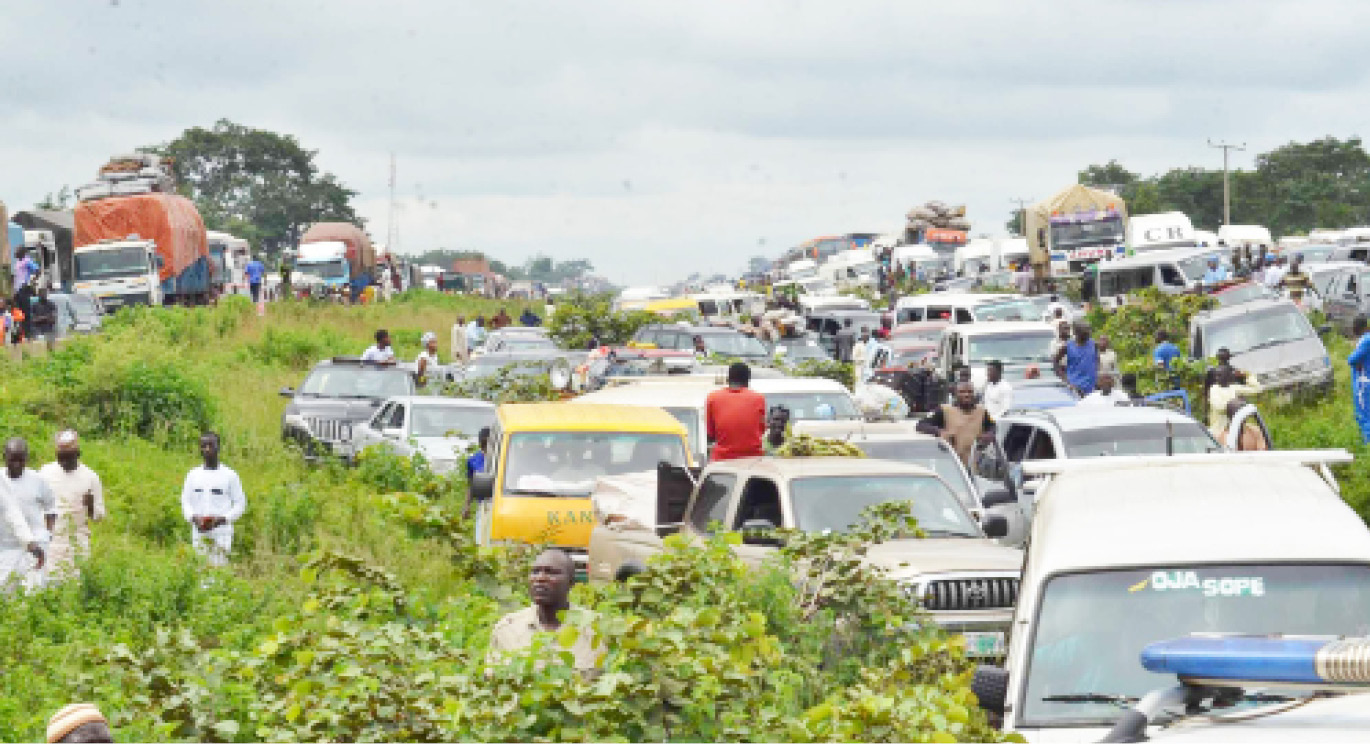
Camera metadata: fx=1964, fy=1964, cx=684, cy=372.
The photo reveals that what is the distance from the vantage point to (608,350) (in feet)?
102

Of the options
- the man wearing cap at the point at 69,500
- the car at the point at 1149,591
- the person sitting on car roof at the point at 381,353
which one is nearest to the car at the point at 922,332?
the person sitting on car roof at the point at 381,353

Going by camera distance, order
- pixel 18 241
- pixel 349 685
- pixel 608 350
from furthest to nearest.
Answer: pixel 18 241 → pixel 608 350 → pixel 349 685

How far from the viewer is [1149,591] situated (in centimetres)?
694

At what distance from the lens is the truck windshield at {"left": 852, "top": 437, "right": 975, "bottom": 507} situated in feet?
50.1

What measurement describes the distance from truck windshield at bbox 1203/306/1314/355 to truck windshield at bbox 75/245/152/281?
28.5 metres

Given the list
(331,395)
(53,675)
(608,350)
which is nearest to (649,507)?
(53,675)

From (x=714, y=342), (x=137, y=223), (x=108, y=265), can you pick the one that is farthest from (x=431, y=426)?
(x=137, y=223)

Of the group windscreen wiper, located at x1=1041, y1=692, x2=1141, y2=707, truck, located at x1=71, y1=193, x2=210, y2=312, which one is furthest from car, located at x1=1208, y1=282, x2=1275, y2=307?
windscreen wiper, located at x1=1041, y1=692, x2=1141, y2=707

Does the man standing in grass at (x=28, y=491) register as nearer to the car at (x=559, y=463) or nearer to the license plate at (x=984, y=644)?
the car at (x=559, y=463)

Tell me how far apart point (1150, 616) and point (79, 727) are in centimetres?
357

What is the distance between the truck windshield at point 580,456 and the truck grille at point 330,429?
32.7 feet

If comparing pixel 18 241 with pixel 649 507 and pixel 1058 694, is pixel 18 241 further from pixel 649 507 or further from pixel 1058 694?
pixel 1058 694

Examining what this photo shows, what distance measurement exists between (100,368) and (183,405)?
121 centimetres

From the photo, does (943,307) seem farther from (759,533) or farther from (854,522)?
(759,533)
